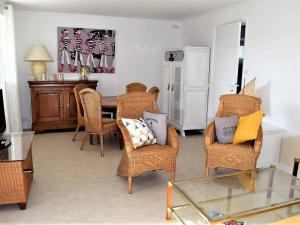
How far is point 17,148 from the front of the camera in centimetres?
270

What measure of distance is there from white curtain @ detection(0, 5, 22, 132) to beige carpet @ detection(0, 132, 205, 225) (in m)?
0.70

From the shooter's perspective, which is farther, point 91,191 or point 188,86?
point 188,86

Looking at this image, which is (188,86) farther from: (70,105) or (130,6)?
(70,105)

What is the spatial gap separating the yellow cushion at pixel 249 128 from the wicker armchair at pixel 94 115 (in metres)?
1.82

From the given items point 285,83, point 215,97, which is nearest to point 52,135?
point 215,97

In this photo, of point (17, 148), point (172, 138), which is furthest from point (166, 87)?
point (17, 148)

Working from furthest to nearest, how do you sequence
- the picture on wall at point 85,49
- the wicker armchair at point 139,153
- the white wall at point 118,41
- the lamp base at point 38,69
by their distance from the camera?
1. the picture on wall at point 85,49
2. the white wall at point 118,41
3. the lamp base at point 38,69
4. the wicker armchair at point 139,153

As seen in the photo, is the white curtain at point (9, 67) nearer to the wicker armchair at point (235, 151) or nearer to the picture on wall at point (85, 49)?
the picture on wall at point (85, 49)

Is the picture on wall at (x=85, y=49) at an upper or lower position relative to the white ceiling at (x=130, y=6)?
lower

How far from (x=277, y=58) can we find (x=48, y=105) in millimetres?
3737

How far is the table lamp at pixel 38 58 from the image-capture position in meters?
4.86

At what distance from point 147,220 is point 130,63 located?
13.1 ft

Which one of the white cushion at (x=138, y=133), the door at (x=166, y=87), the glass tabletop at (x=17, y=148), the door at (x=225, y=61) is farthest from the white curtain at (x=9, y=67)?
the door at (x=225, y=61)

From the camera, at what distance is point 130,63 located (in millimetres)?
5863
